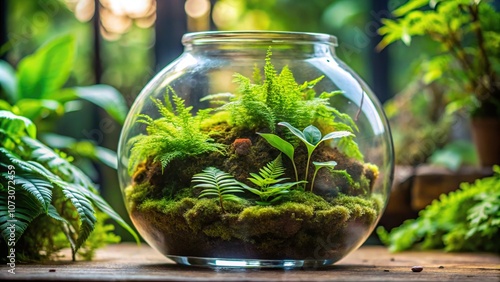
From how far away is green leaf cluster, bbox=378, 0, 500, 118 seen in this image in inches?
69.4

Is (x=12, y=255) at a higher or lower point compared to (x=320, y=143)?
lower

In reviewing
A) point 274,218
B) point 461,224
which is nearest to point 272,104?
point 274,218

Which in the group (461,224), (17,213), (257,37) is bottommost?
(461,224)

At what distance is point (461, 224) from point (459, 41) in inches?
22.4

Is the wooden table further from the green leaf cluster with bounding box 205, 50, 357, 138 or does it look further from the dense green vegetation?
the green leaf cluster with bounding box 205, 50, 357, 138

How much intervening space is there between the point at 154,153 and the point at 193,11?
142cm

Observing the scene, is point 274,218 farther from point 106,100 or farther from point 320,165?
point 106,100

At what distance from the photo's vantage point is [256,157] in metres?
1.11

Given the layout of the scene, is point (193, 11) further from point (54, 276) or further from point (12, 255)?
point (54, 276)

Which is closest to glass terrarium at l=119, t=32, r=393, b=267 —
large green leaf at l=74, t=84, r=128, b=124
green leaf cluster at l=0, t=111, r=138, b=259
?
green leaf cluster at l=0, t=111, r=138, b=259

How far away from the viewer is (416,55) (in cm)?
267

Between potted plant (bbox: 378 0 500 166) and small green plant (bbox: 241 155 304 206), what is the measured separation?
77cm

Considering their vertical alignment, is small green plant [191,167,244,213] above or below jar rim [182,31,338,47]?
below

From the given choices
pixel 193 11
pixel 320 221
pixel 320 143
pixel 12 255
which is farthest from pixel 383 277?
pixel 193 11
